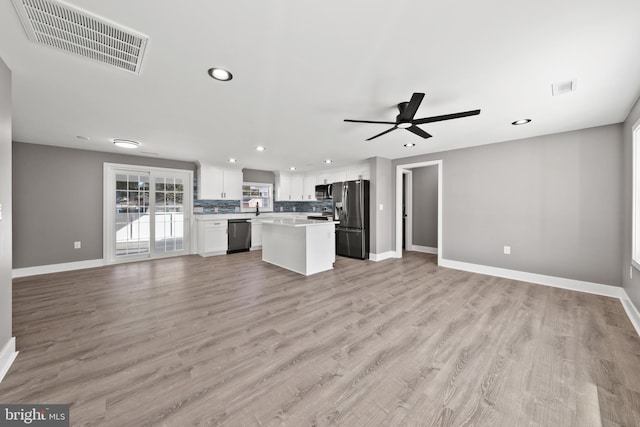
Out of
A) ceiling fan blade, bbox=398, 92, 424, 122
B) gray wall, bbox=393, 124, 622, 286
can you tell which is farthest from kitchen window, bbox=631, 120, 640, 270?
ceiling fan blade, bbox=398, 92, 424, 122

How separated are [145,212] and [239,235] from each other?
6.97 ft

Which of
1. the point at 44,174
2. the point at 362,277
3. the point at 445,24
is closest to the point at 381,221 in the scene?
the point at 362,277

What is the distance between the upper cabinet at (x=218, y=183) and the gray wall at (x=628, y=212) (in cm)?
691

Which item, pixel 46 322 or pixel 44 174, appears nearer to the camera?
pixel 46 322

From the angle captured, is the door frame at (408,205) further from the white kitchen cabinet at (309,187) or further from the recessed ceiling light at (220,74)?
the recessed ceiling light at (220,74)

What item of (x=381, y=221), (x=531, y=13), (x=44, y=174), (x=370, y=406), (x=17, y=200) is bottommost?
(x=370, y=406)

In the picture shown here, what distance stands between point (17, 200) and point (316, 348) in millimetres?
5716

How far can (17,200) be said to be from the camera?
157 inches

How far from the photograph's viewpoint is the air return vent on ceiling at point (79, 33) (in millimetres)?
1317

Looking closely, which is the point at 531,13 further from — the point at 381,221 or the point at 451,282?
the point at 381,221

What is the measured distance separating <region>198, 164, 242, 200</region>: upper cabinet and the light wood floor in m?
3.01

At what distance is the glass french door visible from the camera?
16.0 feet
